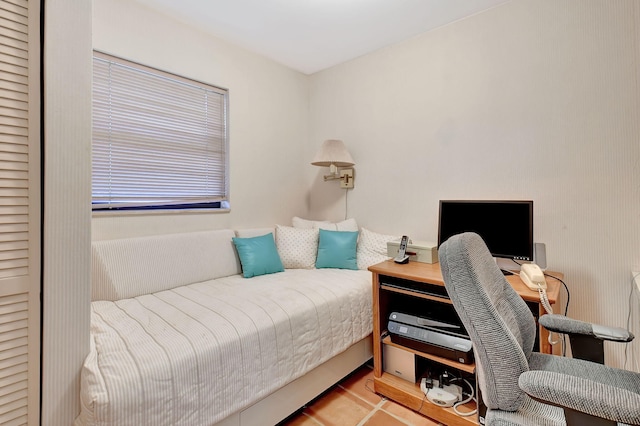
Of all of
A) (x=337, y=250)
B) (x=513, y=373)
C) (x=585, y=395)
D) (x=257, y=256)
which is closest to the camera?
(x=585, y=395)

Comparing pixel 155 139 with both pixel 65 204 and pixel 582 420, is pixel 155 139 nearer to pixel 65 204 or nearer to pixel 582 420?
pixel 65 204

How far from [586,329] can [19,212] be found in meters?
2.11

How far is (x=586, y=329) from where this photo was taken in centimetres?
117

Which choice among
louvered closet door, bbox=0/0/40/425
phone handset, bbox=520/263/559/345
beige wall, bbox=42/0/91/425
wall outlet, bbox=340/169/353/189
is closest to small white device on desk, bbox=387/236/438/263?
phone handset, bbox=520/263/559/345

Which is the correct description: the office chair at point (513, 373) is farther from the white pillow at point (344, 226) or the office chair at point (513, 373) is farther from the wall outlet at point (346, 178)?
the wall outlet at point (346, 178)

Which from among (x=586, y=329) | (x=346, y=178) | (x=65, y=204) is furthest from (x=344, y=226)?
(x=65, y=204)

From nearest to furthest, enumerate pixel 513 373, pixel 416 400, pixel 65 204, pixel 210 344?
1. pixel 513 373
2. pixel 65 204
3. pixel 210 344
4. pixel 416 400

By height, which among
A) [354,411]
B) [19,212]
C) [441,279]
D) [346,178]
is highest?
[346,178]

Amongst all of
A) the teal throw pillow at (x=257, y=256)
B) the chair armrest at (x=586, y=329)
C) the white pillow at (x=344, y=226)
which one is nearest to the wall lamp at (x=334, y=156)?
the white pillow at (x=344, y=226)

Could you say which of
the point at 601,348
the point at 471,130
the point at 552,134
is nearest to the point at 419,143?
the point at 471,130

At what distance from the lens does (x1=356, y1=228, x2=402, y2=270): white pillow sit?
2.46m

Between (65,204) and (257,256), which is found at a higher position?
(65,204)

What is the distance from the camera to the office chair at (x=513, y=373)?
76 cm

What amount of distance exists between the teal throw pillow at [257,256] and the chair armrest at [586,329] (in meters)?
1.73
